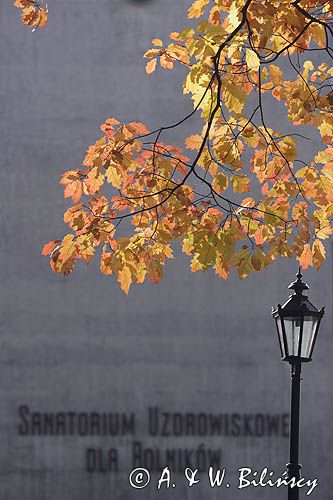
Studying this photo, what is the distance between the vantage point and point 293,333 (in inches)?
372

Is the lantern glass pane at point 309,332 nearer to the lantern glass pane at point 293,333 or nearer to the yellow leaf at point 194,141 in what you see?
the lantern glass pane at point 293,333

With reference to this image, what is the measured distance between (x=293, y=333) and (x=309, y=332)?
0.45 ft

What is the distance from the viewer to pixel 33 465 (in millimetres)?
18219

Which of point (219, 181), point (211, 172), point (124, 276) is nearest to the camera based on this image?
point (124, 276)

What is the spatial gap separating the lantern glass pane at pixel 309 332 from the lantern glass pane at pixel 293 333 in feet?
0.19

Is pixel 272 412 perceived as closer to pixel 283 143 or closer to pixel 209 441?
pixel 209 441

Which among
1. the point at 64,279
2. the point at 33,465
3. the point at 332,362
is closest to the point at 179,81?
the point at 64,279

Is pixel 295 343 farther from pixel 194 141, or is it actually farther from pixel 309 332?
pixel 194 141

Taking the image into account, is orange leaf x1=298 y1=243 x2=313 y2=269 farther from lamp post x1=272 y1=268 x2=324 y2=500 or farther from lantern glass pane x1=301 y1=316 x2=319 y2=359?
lantern glass pane x1=301 y1=316 x2=319 y2=359

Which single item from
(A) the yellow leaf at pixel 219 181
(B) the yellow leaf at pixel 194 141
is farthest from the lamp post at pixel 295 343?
(B) the yellow leaf at pixel 194 141

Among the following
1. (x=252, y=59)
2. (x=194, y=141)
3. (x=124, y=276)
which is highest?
(x=252, y=59)

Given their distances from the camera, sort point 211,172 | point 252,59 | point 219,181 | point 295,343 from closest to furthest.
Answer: point 252,59, point 211,172, point 219,181, point 295,343

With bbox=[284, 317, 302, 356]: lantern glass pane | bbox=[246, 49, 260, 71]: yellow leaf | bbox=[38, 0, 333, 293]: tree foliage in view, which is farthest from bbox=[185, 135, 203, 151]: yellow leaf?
bbox=[284, 317, 302, 356]: lantern glass pane

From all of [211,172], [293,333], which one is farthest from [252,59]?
[293,333]
